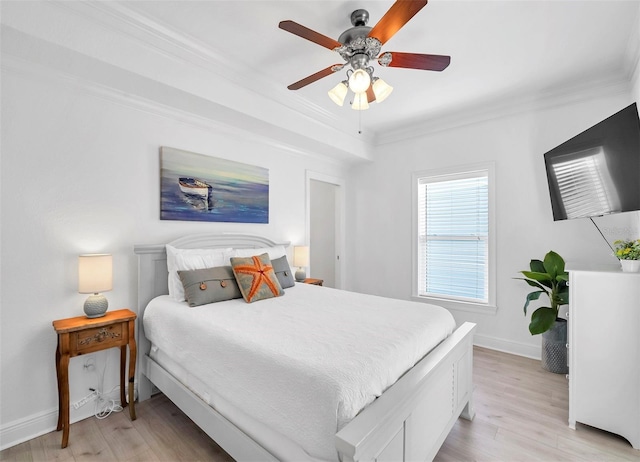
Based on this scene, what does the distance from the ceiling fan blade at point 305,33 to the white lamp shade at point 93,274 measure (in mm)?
1957

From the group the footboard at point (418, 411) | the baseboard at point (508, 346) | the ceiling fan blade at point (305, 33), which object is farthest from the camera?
the baseboard at point (508, 346)

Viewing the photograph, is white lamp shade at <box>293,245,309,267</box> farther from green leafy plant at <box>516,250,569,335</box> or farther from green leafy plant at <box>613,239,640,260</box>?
green leafy plant at <box>613,239,640,260</box>

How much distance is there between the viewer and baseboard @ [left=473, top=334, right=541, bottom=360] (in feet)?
10.7

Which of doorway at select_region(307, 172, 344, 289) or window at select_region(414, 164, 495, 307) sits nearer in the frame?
window at select_region(414, 164, 495, 307)

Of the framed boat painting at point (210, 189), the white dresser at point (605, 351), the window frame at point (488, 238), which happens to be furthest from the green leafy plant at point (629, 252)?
the framed boat painting at point (210, 189)

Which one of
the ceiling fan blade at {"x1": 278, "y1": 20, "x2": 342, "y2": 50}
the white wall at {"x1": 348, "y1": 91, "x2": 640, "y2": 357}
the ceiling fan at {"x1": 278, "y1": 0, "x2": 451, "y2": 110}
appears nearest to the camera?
the ceiling fan blade at {"x1": 278, "y1": 20, "x2": 342, "y2": 50}

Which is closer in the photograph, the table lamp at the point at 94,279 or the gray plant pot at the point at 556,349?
the table lamp at the point at 94,279

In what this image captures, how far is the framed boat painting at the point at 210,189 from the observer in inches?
109

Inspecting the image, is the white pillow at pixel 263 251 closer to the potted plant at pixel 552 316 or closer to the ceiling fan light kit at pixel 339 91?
the ceiling fan light kit at pixel 339 91

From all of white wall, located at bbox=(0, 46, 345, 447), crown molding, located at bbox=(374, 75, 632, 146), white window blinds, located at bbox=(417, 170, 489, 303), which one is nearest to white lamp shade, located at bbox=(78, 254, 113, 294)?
white wall, located at bbox=(0, 46, 345, 447)

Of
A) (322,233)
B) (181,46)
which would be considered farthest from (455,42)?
(322,233)

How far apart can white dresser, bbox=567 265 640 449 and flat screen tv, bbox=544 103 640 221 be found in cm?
53

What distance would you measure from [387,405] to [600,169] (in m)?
2.32

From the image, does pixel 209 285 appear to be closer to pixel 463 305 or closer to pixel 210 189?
pixel 210 189
